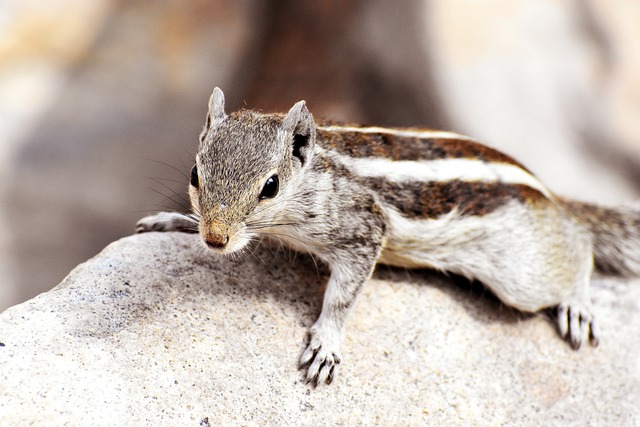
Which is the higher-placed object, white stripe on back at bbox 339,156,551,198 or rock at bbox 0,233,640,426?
white stripe on back at bbox 339,156,551,198

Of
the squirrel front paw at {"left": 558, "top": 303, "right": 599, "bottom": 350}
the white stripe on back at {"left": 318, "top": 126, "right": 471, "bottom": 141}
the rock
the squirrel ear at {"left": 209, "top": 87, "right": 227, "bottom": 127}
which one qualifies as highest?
the white stripe on back at {"left": 318, "top": 126, "right": 471, "bottom": 141}

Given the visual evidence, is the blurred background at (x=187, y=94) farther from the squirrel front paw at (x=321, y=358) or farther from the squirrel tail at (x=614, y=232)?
the squirrel front paw at (x=321, y=358)

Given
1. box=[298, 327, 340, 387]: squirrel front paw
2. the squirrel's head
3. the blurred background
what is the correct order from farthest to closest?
1. the blurred background
2. box=[298, 327, 340, 387]: squirrel front paw
3. the squirrel's head

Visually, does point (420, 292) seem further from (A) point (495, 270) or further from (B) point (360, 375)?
(B) point (360, 375)

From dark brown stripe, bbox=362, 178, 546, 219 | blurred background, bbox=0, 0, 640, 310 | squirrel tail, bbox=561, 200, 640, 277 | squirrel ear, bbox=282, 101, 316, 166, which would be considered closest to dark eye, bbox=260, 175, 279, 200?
squirrel ear, bbox=282, 101, 316, 166

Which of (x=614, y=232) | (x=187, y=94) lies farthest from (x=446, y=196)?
(x=187, y=94)

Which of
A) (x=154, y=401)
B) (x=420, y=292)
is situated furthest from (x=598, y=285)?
(x=154, y=401)

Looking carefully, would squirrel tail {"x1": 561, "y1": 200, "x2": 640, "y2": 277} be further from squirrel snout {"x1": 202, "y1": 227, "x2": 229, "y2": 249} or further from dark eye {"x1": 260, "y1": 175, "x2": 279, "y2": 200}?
squirrel snout {"x1": 202, "y1": 227, "x2": 229, "y2": 249}

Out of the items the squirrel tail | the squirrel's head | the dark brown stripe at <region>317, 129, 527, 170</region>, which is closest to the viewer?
the squirrel's head
